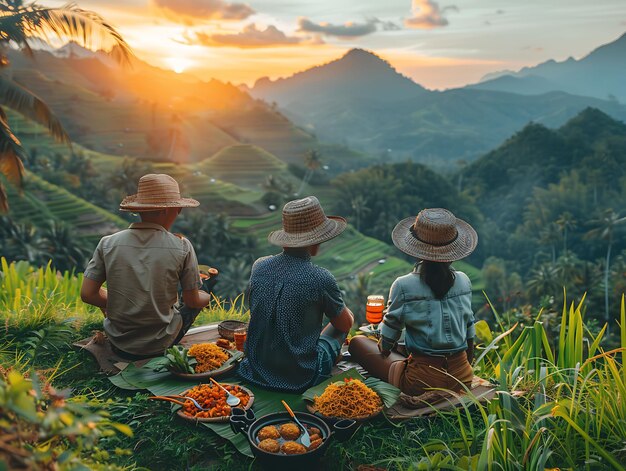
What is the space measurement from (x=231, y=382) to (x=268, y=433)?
0.89m

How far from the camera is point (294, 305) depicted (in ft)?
9.62

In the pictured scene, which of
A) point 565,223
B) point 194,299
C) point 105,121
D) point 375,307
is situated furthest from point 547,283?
point 105,121

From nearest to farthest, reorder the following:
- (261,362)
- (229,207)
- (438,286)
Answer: (438,286) → (261,362) → (229,207)

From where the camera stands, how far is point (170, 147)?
263 feet

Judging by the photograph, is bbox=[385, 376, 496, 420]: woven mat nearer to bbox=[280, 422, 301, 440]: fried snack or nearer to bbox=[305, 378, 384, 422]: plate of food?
bbox=[305, 378, 384, 422]: plate of food

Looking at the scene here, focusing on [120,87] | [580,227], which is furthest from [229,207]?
[120,87]

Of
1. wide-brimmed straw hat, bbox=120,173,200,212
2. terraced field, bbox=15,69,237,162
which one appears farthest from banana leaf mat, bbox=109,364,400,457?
terraced field, bbox=15,69,237,162

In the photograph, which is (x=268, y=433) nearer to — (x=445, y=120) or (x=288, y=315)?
(x=288, y=315)

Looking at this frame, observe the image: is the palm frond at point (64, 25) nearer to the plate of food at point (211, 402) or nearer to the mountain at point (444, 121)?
the plate of food at point (211, 402)

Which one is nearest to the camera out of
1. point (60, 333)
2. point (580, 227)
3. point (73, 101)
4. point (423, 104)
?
point (60, 333)

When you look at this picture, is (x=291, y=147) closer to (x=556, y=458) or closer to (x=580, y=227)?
(x=580, y=227)

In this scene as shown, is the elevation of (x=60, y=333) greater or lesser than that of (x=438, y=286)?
lesser

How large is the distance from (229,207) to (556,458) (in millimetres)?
56212

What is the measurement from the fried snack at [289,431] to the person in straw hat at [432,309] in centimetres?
83
